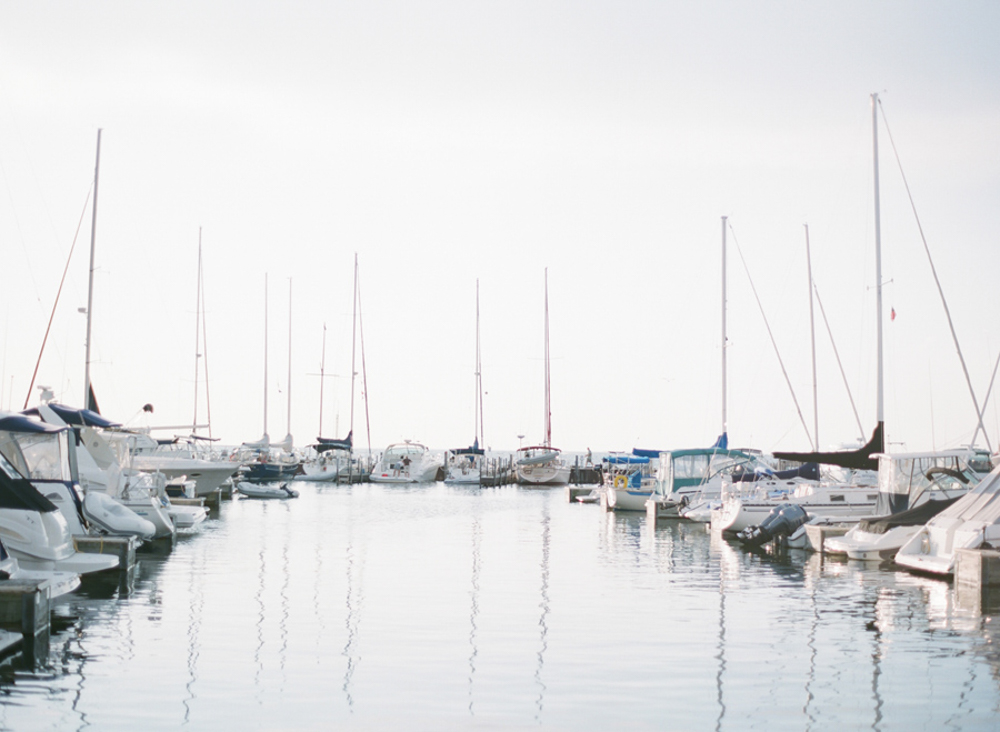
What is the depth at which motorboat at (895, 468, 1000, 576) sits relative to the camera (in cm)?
2114

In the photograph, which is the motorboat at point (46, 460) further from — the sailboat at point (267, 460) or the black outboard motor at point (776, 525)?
the sailboat at point (267, 460)

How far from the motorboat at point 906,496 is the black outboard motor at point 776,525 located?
1949 mm

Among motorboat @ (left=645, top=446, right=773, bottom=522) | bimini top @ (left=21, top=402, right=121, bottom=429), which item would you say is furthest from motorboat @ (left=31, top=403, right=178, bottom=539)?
motorboat @ (left=645, top=446, right=773, bottom=522)

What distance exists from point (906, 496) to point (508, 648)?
1609 centimetres

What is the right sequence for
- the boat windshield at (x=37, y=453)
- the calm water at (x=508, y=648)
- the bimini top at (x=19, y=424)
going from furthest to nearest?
the boat windshield at (x=37, y=453)
the bimini top at (x=19, y=424)
the calm water at (x=508, y=648)

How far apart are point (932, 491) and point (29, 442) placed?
2049 cm

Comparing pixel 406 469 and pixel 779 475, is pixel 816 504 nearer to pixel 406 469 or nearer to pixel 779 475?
pixel 779 475

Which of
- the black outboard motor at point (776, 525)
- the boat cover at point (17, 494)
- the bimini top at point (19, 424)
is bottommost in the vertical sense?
the black outboard motor at point (776, 525)

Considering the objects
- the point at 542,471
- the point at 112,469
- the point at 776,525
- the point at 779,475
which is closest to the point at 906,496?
the point at 776,525

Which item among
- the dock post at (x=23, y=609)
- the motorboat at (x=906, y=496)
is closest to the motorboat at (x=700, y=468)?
the motorboat at (x=906, y=496)

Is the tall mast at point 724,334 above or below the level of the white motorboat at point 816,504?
above

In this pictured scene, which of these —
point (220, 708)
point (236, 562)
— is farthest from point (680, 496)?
point (220, 708)

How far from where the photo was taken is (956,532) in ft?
72.0

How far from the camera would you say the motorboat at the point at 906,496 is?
25.1m
